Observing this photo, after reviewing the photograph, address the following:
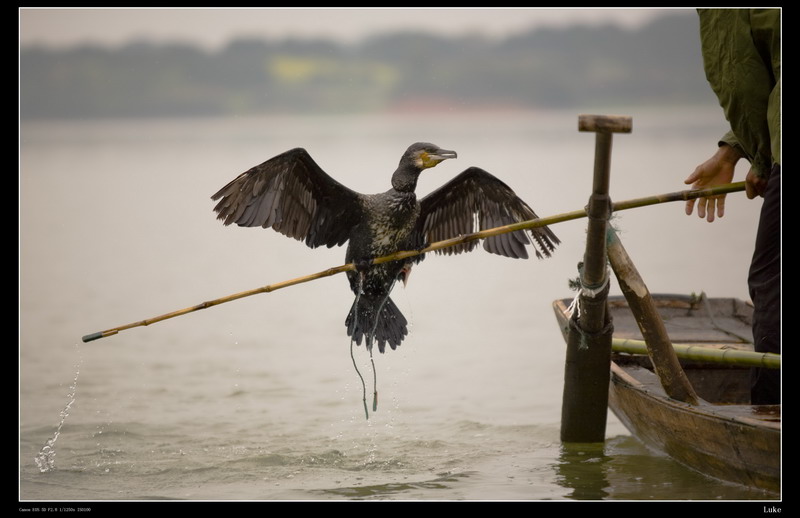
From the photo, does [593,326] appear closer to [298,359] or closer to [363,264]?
[363,264]

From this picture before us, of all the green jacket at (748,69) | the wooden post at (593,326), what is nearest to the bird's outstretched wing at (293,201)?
the wooden post at (593,326)

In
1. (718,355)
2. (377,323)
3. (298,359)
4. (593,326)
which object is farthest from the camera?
(298,359)

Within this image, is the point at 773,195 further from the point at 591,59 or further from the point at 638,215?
the point at 591,59

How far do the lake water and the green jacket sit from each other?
60.5 inches

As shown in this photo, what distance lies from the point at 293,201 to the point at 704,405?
2142mm

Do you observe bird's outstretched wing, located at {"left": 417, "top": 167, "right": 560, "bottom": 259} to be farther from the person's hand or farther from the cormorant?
the person's hand

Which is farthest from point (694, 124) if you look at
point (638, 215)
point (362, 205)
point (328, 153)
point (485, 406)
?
point (362, 205)

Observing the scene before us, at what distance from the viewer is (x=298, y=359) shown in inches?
338

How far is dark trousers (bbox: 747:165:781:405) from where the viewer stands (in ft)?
16.6

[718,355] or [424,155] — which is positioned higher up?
[424,155]

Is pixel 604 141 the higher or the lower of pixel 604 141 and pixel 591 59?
the lower

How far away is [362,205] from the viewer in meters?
5.76

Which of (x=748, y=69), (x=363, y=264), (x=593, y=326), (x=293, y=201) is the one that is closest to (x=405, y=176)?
(x=363, y=264)

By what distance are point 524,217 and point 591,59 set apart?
1675cm
